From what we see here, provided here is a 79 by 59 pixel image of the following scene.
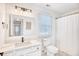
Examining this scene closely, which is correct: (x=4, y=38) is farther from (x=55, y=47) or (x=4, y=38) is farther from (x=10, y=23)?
(x=55, y=47)

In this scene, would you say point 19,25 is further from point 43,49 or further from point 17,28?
point 43,49

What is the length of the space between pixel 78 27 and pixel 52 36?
0.37 meters

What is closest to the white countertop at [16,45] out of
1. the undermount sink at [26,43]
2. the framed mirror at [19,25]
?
the undermount sink at [26,43]

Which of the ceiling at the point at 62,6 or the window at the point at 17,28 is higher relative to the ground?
the ceiling at the point at 62,6

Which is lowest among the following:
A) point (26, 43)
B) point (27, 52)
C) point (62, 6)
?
point (27, 52)

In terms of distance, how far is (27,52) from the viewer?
1525 mm

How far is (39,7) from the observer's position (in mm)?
1540

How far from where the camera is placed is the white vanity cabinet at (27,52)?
4.92 ft

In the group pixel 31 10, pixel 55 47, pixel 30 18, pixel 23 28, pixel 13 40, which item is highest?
pixel 31 10

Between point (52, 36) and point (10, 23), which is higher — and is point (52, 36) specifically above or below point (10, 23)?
below

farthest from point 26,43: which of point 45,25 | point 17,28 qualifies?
point 45,25

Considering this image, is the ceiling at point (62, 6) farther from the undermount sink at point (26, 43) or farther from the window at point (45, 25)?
the undermount sink at point (26, 43)

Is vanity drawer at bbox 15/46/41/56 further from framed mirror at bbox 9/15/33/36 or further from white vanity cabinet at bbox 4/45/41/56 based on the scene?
framed mirror at bbox 9/15/33/36

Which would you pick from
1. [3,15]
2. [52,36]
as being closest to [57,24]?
[52,36]
